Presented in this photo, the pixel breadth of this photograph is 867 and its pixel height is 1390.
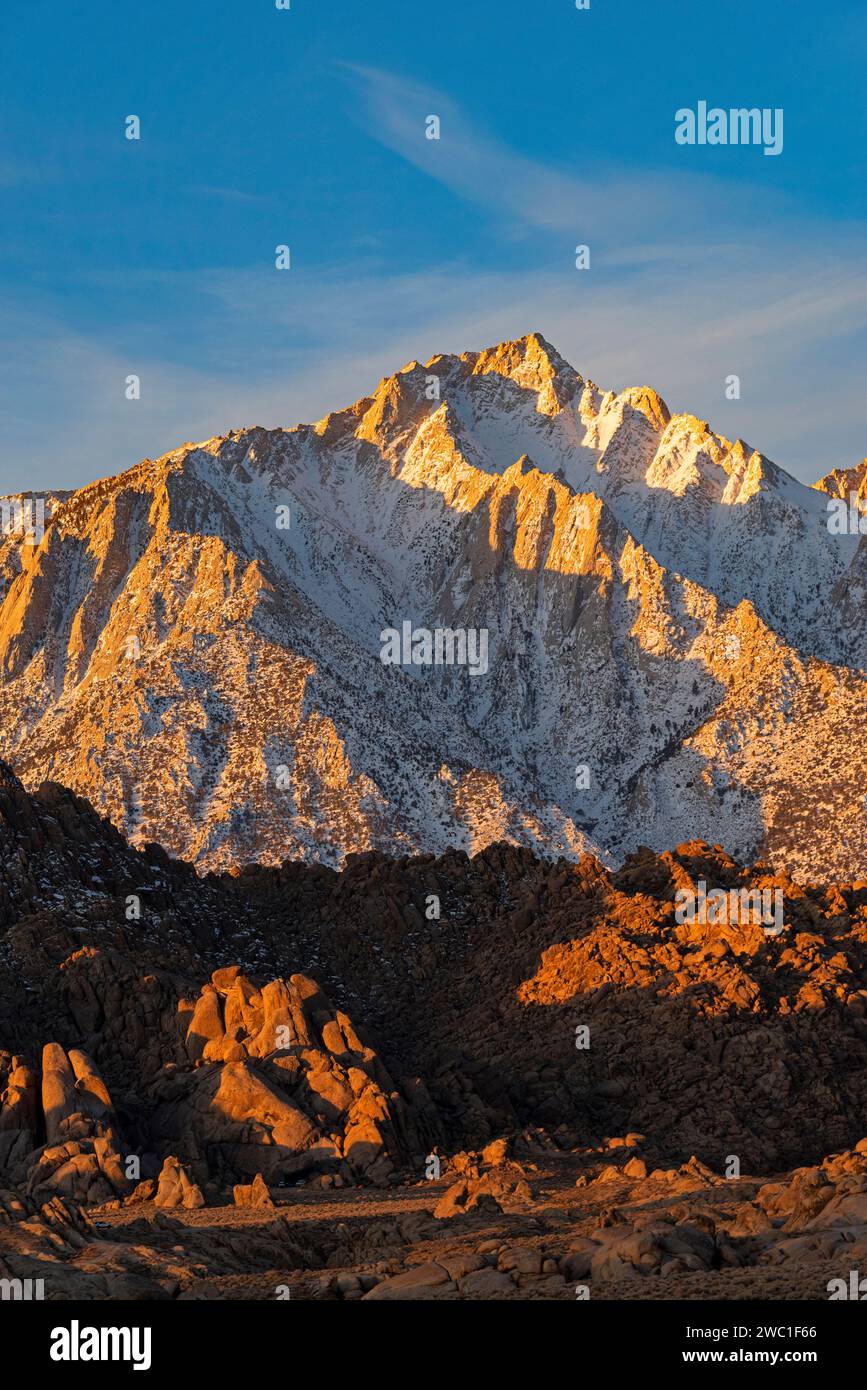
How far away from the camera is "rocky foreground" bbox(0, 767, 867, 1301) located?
104ft

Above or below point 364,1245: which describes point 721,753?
above

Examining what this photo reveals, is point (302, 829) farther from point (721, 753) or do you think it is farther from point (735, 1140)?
point (735, 1140)

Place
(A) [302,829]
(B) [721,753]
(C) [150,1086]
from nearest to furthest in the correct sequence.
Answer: (C) [150,1086] < (A) [302,829] < (B) [721,753]

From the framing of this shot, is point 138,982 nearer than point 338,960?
Yes

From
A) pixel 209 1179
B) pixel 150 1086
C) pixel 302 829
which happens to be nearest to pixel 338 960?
pixel 150 1086

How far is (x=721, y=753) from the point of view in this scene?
7466 inches

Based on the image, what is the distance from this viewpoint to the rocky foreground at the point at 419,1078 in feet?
104

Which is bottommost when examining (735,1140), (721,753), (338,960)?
(735,1140)

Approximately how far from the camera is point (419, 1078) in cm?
5634

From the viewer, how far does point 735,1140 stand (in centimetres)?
5484

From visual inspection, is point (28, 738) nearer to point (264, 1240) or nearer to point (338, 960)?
point (338, 960)
